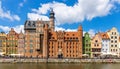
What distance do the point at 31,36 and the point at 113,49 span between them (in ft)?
133

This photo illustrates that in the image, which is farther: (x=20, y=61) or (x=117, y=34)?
(x=117, y=34)

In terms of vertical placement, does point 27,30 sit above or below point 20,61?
above

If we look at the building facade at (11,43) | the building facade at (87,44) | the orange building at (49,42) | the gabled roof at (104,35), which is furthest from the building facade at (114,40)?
the building facade at (11,43)

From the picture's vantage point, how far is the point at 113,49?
134 meters

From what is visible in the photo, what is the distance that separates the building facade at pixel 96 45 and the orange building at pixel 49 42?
26.9 feet

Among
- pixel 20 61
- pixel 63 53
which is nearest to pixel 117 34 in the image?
pixel 63 53

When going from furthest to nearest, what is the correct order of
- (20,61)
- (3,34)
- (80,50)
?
(3,34) < (80,50) < (20,61)

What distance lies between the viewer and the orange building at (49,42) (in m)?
125

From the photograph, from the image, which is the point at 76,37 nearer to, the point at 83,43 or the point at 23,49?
the point at 83,43

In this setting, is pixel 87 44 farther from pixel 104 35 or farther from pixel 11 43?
pixel 11 43

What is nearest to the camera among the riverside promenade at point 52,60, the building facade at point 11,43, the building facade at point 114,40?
the riverside promenade at point 52,60

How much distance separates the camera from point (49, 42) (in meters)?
126

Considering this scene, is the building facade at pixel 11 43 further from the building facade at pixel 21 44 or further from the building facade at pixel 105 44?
the building facade at pixel 105 44

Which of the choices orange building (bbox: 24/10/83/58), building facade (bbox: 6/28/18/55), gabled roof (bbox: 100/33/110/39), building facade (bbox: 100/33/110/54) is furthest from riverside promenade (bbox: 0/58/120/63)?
building facade (bbox: 6/28/18/55)
